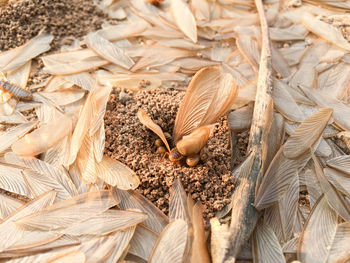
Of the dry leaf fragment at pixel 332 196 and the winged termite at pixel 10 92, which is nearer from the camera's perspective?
the dry leaf fragment at pixel 332 196

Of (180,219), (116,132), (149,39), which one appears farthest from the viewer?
(149,39)

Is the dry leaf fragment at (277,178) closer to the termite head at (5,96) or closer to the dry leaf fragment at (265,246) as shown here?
the dry leaf fragment at (265,246)

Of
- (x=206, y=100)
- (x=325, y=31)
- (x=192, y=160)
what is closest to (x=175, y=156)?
(x=192, y=160)

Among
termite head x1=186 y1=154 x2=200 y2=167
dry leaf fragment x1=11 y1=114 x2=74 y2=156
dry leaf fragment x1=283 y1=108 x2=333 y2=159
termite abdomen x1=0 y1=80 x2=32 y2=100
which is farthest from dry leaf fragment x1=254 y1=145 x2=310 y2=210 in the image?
termite abdomen x1=0 y1=80 x2=32 y2=100

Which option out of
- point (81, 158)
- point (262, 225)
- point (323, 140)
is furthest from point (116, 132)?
point (323, 140)

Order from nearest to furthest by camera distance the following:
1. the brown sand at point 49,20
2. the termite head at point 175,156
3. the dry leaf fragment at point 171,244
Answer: the dry leaf fragment at point 171,244 < the termite head at point 175,156 < the brown sand at point 49,20

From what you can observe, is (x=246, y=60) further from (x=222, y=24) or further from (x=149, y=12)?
(x=149, y=12)

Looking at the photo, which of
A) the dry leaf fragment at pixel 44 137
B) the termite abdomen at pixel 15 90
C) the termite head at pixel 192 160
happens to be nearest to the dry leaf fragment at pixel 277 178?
the termite head at pixel 192 160
